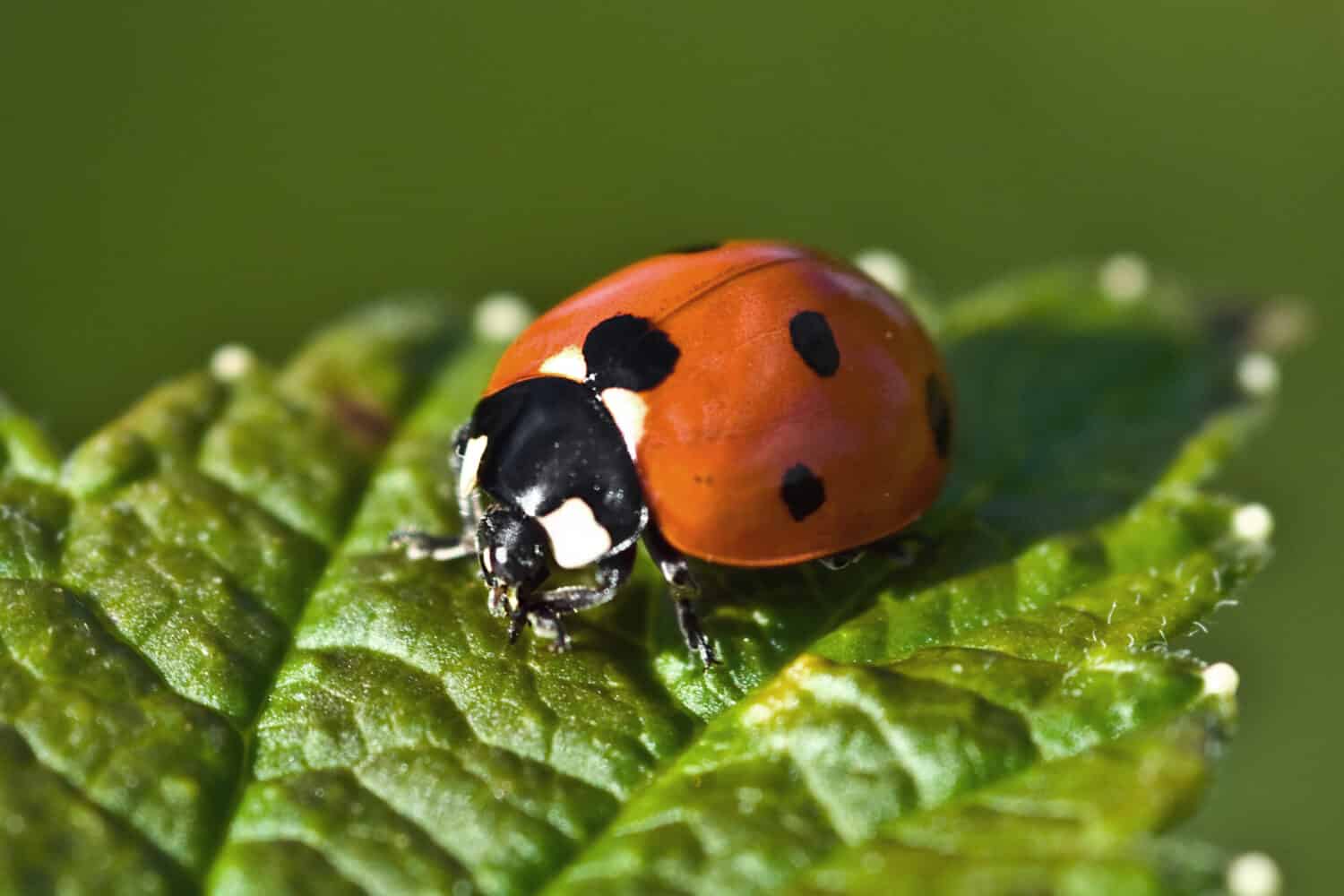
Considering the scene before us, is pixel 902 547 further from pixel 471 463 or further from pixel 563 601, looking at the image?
pixel 471 463

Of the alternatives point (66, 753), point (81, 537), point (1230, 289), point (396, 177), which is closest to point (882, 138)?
point (396, 177)

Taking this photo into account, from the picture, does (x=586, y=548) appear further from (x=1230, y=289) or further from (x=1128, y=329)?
(x=1230, y=289)

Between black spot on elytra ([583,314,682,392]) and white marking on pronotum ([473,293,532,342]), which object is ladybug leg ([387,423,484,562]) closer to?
black spot on elytra ([583,314,682,392])

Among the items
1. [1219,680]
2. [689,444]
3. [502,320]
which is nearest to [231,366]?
[502,320]

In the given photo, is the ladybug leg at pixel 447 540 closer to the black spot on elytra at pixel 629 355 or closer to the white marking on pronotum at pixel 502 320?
the black spot on elytra at pixel 629 355

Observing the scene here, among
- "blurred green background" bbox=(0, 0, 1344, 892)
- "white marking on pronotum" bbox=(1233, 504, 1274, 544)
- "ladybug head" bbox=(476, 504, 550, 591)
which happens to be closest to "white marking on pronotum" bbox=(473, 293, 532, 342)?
"ladybug head" bbox=(476, 504, 550, 591)

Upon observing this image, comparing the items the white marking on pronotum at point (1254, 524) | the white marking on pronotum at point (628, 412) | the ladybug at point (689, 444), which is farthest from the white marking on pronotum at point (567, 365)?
the white marking on pronotum at point (1254, 524)
